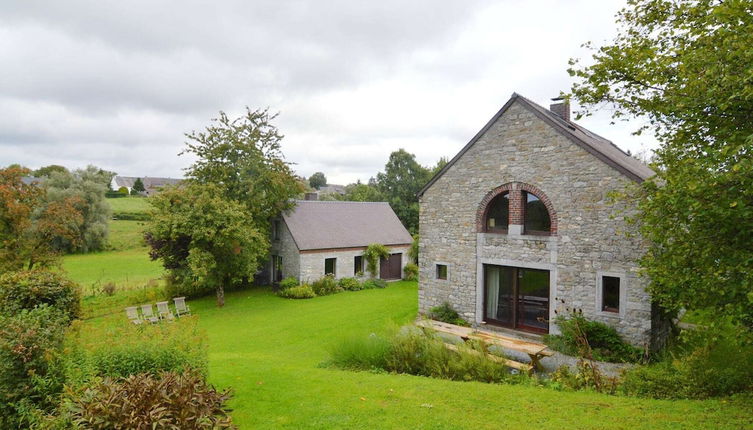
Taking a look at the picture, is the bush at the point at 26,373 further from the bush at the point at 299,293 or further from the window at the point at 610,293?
the bush at the point at 299,293

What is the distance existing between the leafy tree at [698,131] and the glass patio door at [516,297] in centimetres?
581

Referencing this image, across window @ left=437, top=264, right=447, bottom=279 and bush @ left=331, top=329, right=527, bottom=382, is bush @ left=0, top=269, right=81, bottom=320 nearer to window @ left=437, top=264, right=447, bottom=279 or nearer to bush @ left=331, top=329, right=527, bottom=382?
bush @ left=331, top=329, right=527, bottom=382

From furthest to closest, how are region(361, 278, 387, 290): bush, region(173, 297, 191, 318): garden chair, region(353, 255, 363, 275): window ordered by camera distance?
region(353, 255, 363, 275): window, region(361, 278, 387, 290): bush, region(173, 297, 191, 318): garden chair

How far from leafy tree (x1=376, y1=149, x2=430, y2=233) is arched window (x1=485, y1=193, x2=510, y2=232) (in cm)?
2437

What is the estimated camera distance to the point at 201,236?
18.2 m

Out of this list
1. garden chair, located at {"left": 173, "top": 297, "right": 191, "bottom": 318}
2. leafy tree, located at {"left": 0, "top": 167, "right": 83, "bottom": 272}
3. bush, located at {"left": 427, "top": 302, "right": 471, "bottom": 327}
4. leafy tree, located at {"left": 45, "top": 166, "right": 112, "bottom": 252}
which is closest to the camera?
bush, located at {"left": 427, "top": 302, "right": 471, "bottom": 327}

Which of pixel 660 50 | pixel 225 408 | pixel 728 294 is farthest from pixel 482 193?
pixel 225 408

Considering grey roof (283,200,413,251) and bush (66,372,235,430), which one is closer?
bush (66,372,235,430)

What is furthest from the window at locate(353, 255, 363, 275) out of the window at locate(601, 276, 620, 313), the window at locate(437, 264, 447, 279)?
the window at locate(601, 276, 620, 313)

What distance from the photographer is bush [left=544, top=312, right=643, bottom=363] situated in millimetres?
10906

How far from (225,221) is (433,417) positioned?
15.4 m

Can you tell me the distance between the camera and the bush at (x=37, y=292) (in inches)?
417

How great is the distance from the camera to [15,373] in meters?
6.39

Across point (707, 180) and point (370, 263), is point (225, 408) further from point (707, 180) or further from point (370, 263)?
point (370, 263)
